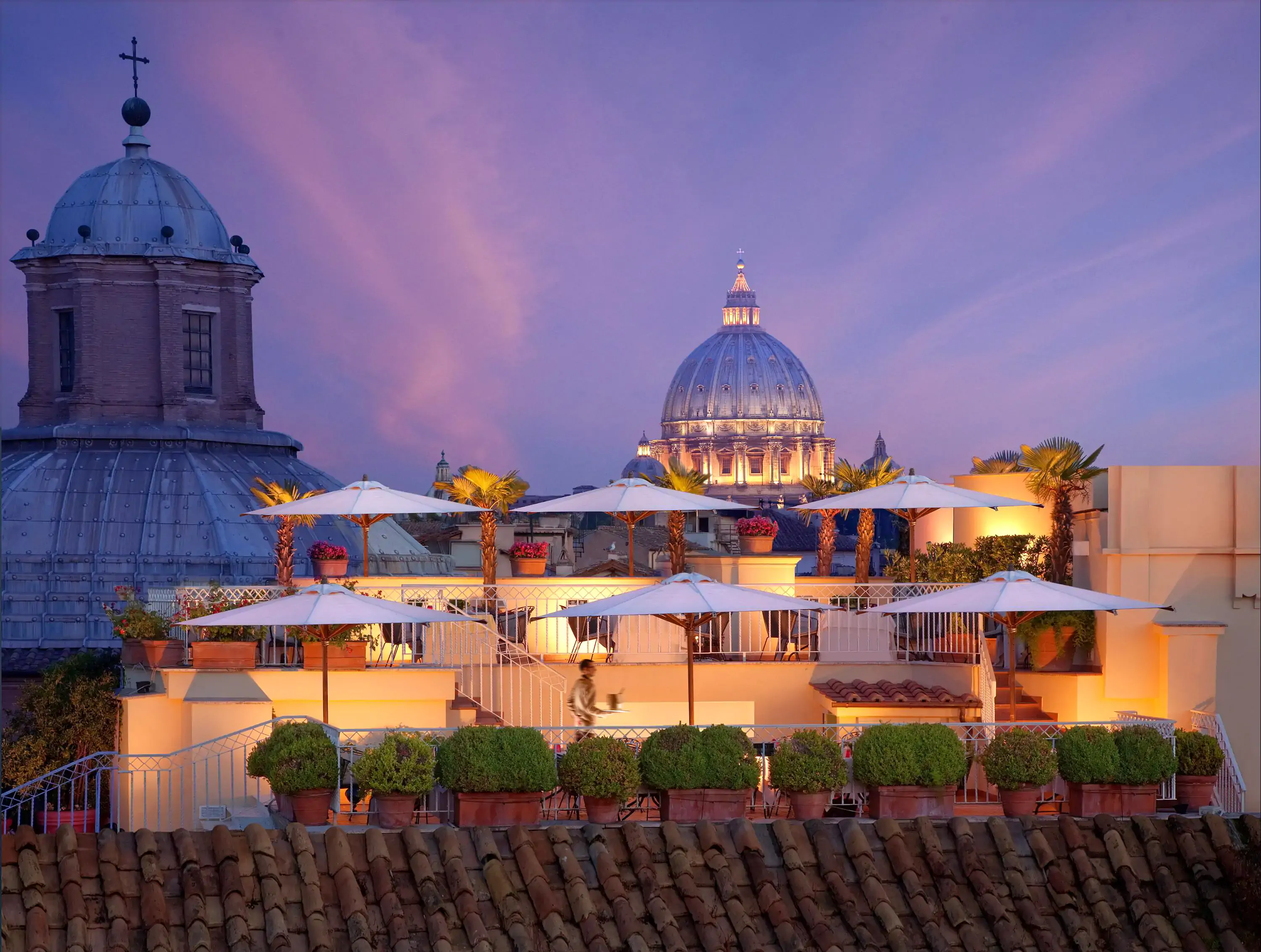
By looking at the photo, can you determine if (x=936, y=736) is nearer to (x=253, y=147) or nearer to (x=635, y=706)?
(x=635, y=706)

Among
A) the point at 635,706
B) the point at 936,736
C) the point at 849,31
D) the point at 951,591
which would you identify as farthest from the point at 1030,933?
the point at 849,31

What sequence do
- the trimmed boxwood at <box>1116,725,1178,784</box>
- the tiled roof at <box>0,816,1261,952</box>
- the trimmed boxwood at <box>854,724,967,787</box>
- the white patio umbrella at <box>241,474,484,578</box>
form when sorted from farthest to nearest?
the white patio umbrella at <box>241,474,484,578</box> → the trimmed boxwood at <box>1116,725,1178,784</box> → the trimmed boxwood at <box>854,724,967,787</box> → the tiled roof at <box>0,816,1261,952</box>

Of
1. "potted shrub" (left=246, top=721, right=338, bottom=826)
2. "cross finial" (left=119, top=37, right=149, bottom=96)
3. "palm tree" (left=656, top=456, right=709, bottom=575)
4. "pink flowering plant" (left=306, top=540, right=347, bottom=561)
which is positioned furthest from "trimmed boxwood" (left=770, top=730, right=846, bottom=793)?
"cross finial" (left=119, top=37, right=149, bottom=96)

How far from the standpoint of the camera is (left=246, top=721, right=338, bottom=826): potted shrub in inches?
451

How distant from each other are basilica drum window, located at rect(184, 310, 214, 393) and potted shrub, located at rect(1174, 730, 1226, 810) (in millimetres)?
39408

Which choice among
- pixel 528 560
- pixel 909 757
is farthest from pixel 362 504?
pixel 909 757

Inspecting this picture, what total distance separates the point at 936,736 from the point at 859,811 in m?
0.86

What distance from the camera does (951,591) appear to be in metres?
15.0

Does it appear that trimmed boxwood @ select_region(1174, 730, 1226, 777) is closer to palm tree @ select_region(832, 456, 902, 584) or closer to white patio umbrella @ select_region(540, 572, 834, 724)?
white patio umbrella @ select_region(540, 572, 834, 724)

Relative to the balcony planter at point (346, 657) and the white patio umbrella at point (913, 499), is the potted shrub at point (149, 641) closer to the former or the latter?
the balcony planter at point (346, 657)

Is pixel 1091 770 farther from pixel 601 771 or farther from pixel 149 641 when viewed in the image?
pixel 149 641

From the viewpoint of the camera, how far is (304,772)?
11469 mm

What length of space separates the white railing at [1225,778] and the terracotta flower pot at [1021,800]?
5.67 ft

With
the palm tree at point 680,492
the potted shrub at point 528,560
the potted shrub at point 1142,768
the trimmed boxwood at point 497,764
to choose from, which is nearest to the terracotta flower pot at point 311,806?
the trimmed boxwood at point 497,764
